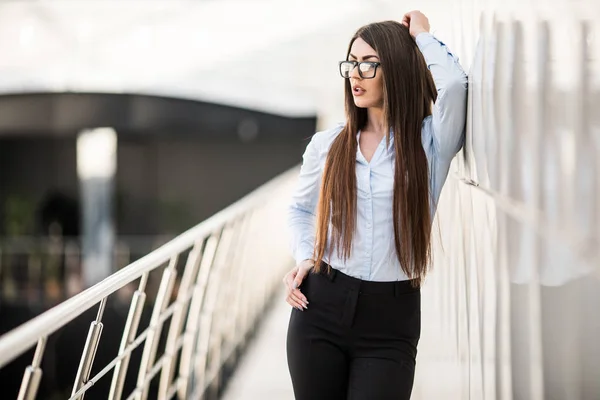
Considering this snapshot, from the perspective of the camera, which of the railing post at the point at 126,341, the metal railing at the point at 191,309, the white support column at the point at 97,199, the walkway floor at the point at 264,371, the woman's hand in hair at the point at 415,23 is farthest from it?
the white support column at the point at 97,199

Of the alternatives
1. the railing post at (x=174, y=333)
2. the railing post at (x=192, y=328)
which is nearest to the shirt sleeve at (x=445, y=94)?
the railing post at (x=174, y=333)

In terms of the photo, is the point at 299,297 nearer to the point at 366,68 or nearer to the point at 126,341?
the point at 366,68

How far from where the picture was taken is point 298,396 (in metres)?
1.14

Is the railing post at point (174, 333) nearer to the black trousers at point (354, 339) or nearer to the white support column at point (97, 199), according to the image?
the black trousers at point (354, 339)

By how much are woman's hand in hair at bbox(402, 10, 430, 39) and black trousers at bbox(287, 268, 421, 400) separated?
331mm

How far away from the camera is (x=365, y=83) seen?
1122 mm

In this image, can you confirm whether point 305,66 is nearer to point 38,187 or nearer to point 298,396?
point 38,187

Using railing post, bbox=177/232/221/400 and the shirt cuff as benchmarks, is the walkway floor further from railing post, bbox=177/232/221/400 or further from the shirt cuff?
the shirt cuff

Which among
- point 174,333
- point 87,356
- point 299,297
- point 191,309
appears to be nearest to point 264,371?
point 191,309

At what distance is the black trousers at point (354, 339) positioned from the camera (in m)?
1.08

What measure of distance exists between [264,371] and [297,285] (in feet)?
4.98

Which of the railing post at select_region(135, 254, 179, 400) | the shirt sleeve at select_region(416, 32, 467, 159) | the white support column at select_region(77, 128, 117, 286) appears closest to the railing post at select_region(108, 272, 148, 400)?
the railing post at select_region(135, 254, 179, 400)

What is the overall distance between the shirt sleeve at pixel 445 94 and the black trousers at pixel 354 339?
0.63 ft

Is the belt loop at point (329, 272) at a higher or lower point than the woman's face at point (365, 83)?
lower
